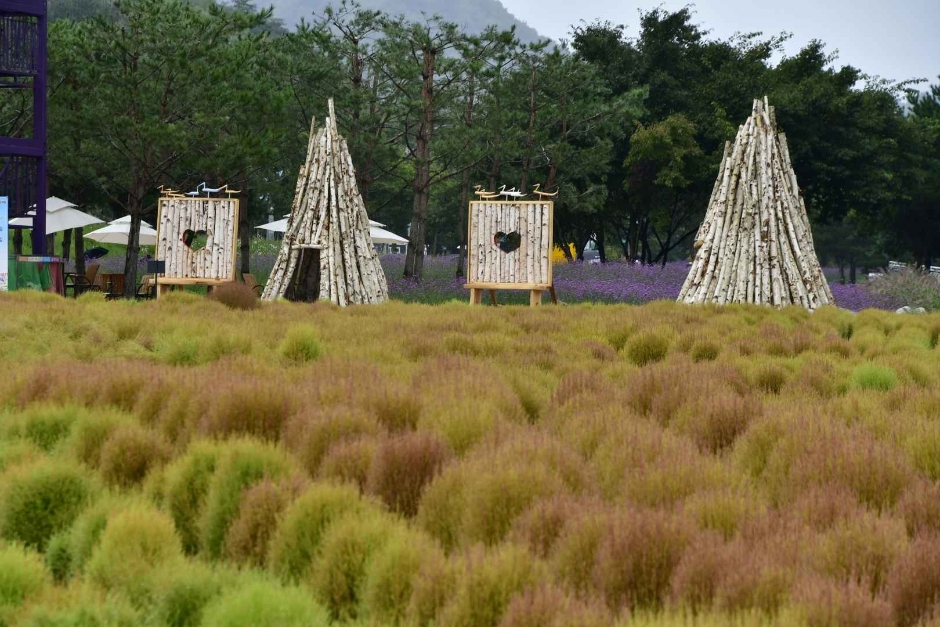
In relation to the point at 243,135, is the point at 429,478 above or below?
below

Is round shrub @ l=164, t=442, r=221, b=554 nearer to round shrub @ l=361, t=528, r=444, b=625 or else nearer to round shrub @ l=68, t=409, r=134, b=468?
round shrub @ l=68, t=409, r=134, b=468

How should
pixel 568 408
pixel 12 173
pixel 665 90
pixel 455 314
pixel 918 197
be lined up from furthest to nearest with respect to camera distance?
pixel 918 197, pixel 665 90, pixel 12 173, pixel 455 314, pixel 568 408

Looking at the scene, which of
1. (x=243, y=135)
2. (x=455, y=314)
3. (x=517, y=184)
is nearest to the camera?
(x=455, y=314)

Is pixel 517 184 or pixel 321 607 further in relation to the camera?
pixel 517 184

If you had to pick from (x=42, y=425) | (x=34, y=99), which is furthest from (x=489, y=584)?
(x=34, y=99)

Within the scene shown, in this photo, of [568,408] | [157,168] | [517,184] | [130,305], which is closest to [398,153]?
[517,184]

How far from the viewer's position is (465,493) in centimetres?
316

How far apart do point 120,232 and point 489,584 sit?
23.9 metres

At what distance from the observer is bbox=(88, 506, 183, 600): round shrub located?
2.61 m

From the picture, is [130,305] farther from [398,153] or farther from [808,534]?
[398,153]

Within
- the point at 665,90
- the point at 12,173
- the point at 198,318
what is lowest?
the point at 198,318

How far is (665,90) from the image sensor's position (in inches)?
1173

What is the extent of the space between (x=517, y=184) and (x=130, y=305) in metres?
17.7

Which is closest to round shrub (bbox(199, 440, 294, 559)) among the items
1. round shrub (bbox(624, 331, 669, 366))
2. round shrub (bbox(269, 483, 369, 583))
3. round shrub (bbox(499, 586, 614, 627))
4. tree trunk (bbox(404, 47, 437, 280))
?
round shrub (bbox(269, 483, 369, 583))
